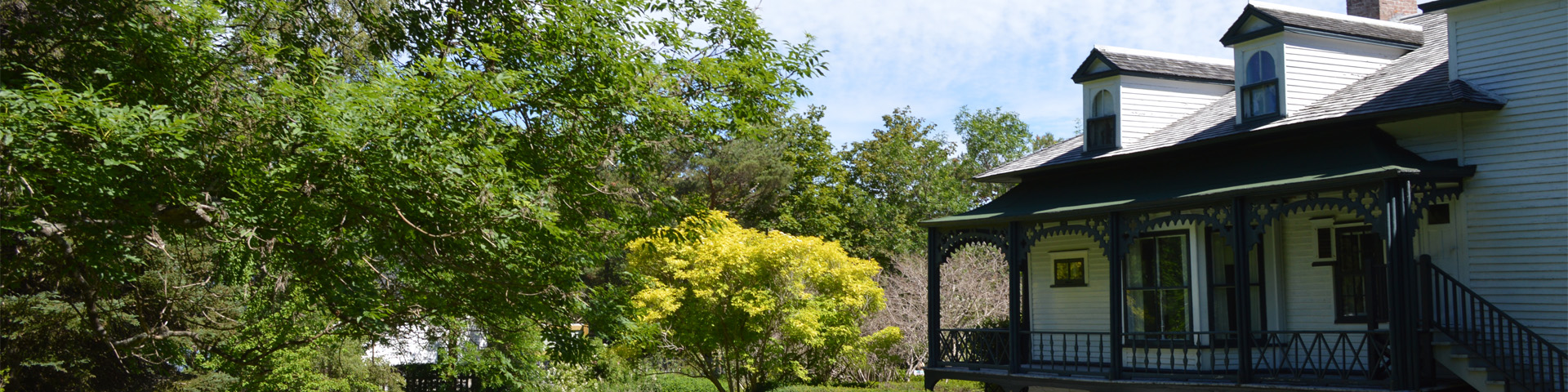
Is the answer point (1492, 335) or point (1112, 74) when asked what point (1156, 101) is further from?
point (1492, 335)

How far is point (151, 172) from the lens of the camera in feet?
29.5

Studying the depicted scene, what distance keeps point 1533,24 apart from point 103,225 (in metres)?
15.2

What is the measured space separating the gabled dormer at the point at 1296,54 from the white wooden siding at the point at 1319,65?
0.01 meters

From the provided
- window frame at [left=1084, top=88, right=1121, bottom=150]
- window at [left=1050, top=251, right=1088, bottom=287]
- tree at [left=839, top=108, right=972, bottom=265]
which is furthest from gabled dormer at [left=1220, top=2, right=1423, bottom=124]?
tree at [left=839, top=108, right=972, bottom=265]

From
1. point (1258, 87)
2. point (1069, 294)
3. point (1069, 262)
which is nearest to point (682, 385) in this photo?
point (1069, 294)

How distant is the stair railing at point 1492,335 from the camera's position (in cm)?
1139

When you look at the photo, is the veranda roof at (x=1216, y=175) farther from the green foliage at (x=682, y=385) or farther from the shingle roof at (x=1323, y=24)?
the green foliage at (x=682, y=385)

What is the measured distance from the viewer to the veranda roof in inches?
492

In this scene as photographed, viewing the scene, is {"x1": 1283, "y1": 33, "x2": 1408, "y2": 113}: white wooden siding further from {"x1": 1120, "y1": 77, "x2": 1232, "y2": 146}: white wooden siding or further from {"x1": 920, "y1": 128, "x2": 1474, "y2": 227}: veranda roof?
{"x1": 1120, "y1": 77, "x2": 1232, "y2": 146}: white wooden siding

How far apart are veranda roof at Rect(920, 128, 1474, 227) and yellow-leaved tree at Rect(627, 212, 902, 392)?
21.0 feet

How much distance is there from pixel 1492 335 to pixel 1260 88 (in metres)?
4.86

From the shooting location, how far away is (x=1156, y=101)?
Result: 18.4 meters

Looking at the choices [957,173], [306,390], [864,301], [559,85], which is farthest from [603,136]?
[957,173]

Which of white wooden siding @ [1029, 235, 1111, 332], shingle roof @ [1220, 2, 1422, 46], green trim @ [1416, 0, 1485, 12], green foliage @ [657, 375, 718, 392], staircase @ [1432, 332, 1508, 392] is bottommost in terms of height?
green foliage @ [657, 375, 718, 392]
